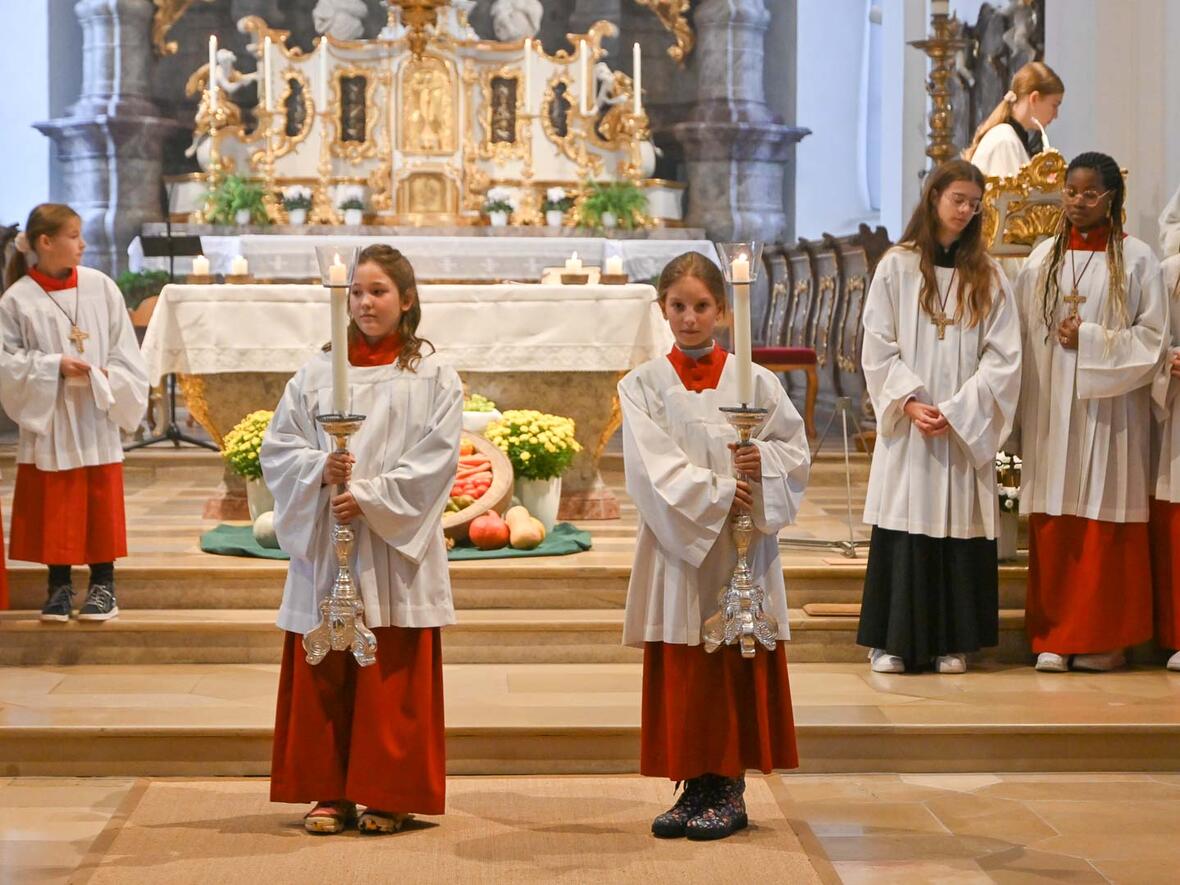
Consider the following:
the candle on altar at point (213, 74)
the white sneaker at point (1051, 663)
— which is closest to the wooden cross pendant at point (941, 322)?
the white sneaker at point (1051, 663)

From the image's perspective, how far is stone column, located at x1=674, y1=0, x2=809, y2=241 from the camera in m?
17.2

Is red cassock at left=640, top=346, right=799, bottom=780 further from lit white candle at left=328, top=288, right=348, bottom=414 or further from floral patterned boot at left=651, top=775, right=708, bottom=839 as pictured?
lit white candle at left=328, top=288, right=348, bottom=414

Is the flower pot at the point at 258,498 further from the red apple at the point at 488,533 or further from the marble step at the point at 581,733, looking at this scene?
the marble step at the point at 581,733

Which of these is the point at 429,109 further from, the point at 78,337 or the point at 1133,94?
the point at 78,337

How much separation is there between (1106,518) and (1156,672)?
1.81 ft

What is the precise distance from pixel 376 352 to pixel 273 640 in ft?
6.33

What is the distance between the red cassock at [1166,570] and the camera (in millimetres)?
5898

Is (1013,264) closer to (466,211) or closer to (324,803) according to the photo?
(324,803)

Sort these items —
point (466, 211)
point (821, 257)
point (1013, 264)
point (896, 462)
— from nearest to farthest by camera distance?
point (896, 462) < point (1013, 264) < point (821, 257) < point (466, 211)

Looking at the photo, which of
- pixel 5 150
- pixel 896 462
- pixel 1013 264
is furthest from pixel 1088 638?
pixel 5 150

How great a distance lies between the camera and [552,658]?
19.7 ft

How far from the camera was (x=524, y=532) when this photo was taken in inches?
269

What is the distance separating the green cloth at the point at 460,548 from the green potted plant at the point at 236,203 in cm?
929

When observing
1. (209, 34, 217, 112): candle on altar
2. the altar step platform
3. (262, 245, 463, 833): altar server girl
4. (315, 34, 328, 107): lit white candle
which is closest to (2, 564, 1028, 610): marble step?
the altar step platform
